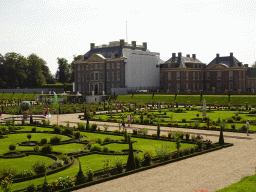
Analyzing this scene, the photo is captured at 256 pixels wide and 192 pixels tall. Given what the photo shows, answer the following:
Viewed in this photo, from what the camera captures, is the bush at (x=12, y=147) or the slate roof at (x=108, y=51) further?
the slate roof at (x=108, y=51)

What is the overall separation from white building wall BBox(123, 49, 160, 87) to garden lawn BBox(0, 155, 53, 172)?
212 ft

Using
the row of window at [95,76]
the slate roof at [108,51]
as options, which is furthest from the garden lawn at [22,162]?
the slate roof at [108,51]

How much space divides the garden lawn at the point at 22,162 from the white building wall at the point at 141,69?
64670mm

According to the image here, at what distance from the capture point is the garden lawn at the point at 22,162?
16434 millimetres

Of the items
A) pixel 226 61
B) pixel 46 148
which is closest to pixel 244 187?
pixel 46 148

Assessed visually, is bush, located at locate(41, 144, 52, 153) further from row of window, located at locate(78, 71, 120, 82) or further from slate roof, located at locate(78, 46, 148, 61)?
slate roof, located at locate(78, 46, 148, 61)

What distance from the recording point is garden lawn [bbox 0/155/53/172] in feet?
53.9

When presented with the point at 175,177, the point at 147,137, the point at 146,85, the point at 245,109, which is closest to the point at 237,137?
the point at 147,137

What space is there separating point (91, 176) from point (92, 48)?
83.5 metres

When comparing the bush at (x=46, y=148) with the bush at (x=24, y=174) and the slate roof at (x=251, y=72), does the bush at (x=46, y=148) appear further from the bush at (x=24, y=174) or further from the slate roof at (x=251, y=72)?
the slate roof at (x=251, y=72)

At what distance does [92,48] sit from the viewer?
94.4m

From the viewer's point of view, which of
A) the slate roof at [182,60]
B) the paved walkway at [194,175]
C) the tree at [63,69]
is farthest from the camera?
the tree at [63,69]

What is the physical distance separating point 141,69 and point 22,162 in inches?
2842

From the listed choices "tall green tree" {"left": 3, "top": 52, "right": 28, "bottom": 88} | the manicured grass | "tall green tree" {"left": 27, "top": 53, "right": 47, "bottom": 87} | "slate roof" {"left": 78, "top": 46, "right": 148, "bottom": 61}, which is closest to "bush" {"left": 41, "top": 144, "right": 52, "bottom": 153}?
the manicured grass
